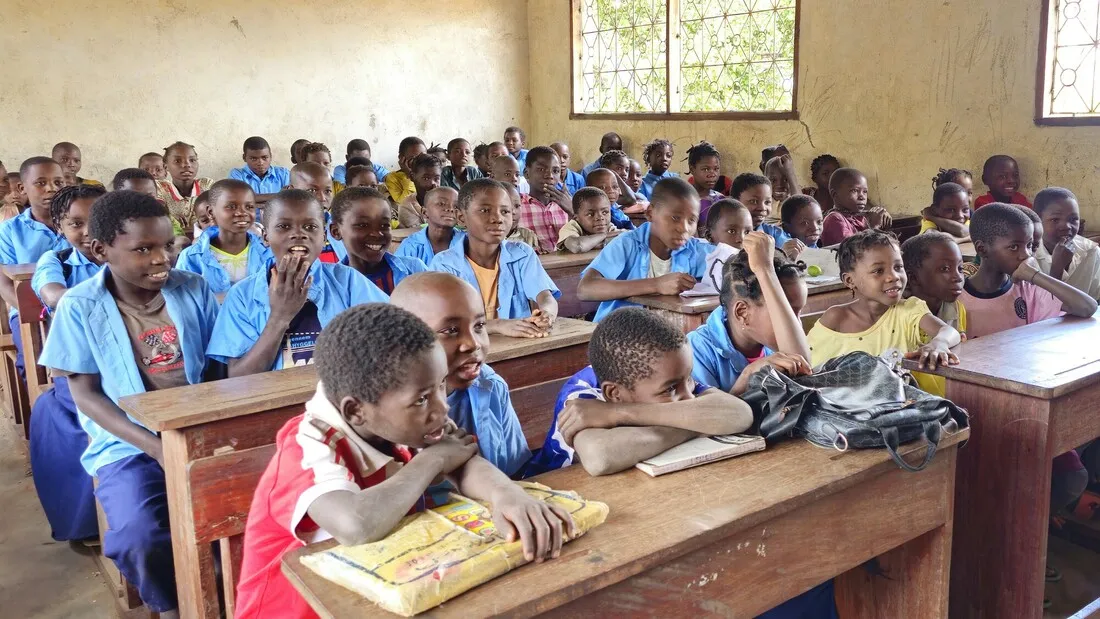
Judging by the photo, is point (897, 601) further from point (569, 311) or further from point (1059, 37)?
point (1059, 37)

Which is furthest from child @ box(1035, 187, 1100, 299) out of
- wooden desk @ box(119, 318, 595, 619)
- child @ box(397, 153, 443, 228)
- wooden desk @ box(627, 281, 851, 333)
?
child @ box(397, 153, 443, 228)

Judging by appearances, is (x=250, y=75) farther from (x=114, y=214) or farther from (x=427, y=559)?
(x=427, y=559)

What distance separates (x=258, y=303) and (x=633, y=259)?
164 centimetres

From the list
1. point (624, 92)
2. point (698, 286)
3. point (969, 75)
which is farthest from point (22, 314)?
point (624, 92)

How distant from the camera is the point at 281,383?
6.79 ft

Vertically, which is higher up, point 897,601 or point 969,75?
point 969,75

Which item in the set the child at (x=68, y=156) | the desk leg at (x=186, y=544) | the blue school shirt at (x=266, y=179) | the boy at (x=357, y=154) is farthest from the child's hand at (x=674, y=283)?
the child at (x=68, y=156)

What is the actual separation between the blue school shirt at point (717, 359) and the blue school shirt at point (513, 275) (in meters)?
1.10

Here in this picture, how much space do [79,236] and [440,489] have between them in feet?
8.49

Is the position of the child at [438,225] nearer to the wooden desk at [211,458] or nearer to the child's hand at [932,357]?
the wooden desk at [211,458]

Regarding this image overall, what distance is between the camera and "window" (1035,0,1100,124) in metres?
5.54

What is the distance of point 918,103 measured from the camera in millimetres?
6578

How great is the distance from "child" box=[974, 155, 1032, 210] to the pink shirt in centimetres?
329

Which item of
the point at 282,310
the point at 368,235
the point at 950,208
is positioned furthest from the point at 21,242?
the point at 950,208
